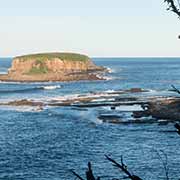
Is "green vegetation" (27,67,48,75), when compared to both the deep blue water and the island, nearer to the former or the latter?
the island

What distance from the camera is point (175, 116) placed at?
2554 inches

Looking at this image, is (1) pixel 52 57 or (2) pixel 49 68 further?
(1) pixel 52 57

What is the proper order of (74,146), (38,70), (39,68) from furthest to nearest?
1. (39,68)
2. (38,70)
3. (74,146)

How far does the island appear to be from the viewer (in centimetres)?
16038

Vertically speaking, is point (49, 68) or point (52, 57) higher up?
point (52, 57)

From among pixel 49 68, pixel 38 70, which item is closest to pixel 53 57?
pixel 49 68

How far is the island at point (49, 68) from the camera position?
160375mm

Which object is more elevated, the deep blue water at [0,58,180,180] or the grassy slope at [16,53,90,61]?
the grassy slope at [16,53,90,61]

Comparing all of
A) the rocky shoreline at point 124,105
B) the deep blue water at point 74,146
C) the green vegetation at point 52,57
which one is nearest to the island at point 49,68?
the green vegetation at point 52,57

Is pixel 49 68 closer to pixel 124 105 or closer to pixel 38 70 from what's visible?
pixel 38 70

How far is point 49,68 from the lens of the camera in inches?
7018

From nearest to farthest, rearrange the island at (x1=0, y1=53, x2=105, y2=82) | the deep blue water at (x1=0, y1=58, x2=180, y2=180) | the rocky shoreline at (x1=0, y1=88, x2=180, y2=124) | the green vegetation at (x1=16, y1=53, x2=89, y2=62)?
the deep blue water at (x1=0, y1=58, x2=180, y2=180), the rocky shoreline at (x1=0, y1=88, x2=180, y2=124), the island at (x1=0, y1=53, x2=105, y2=82), the green vegetation at (x1=16, y1=53, x2=89, y2=62)

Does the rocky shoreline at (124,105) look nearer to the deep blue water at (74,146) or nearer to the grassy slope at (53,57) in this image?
the deep blue water at (74,146)

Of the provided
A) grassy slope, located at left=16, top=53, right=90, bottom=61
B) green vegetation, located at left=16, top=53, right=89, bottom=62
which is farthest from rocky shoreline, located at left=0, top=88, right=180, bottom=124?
grassy slope, located at left=16, top=53, right=90, bottom=61
